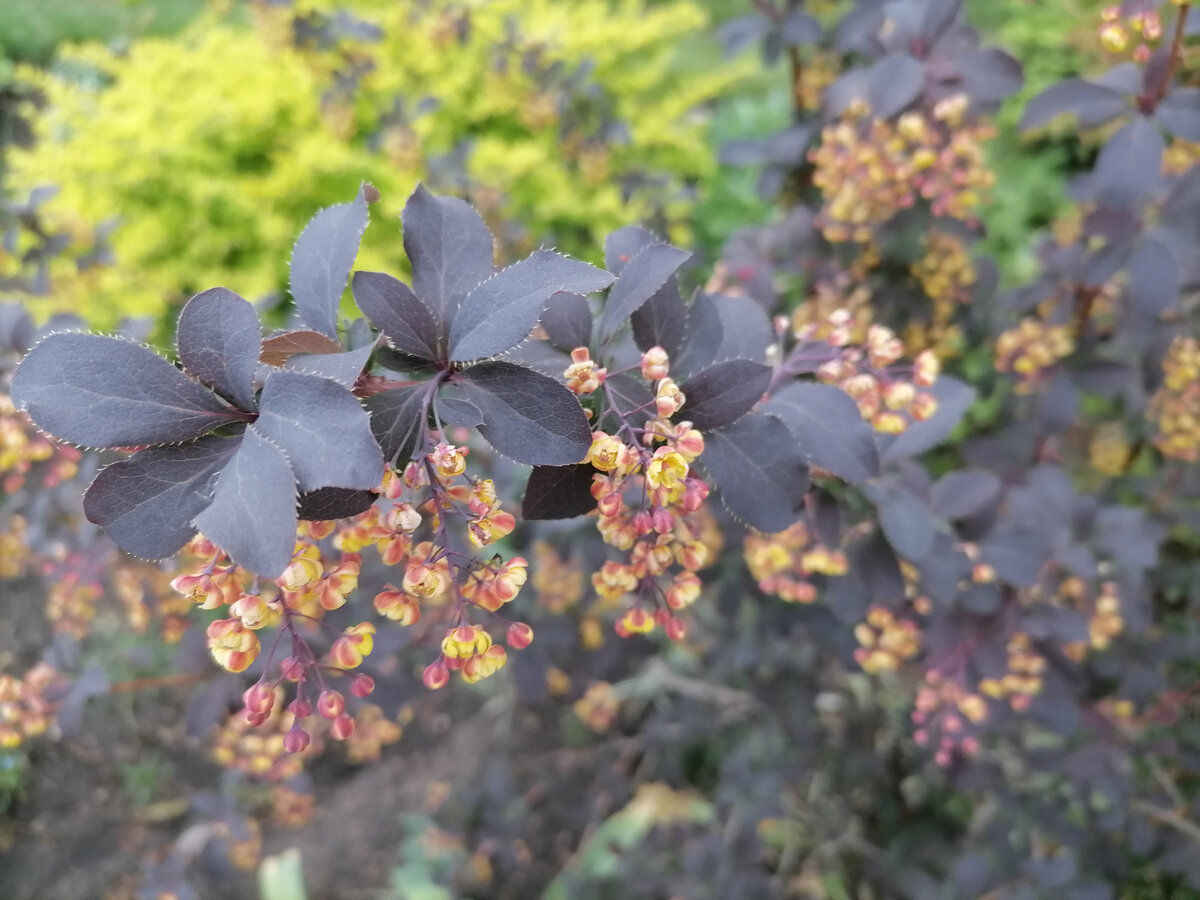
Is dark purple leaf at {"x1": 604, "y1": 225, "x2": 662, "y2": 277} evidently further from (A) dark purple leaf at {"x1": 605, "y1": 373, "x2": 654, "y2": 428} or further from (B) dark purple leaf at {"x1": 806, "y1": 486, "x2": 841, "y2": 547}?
(B) dark purple leaf at {"x1": 806, "y1": 486, "x2": 841, "y2": 547}

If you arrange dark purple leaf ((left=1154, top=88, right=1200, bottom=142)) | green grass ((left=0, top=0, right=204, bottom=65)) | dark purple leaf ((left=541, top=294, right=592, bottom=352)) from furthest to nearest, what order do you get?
green grass ((left=0, top=0, right=204, bottom=65)), dark purple leaf ((left=1154, top=88, right=1200, bottom=142)), dark purple leaf ((left=541, top=294, right=592, bottom=352))

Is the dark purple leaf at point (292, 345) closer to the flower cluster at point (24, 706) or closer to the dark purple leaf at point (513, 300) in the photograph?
the dark purple leaf at point (513, 300)

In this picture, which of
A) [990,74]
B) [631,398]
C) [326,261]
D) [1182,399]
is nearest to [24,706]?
[326,261]

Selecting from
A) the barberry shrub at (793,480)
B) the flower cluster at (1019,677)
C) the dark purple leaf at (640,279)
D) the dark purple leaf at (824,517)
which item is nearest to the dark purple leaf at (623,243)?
the barberry shrub at (793,480)

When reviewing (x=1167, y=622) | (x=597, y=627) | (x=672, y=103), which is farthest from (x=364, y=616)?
(x=672, y=103)

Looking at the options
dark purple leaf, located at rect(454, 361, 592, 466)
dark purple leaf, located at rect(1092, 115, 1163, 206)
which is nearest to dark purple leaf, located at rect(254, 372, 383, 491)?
dark purple leaf, located at rect(454, 361, 592, 466)

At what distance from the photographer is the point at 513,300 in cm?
54

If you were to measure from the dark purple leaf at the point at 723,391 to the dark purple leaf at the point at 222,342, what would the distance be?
0.34 metres

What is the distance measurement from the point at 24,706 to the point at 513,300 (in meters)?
1.10

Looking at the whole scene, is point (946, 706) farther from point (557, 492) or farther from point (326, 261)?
point (326, 261)

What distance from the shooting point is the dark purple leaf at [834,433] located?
71 cm

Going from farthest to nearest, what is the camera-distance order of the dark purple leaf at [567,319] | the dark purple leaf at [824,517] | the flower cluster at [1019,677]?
1. the flower cluster at [1019,677]
2. the dark purple leaf at [824,517]
3. the dark purple leaf at [567,319]

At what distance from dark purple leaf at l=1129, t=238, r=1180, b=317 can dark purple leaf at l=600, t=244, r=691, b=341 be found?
35.4 inches

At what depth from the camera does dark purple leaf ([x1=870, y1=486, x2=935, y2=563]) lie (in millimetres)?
864
